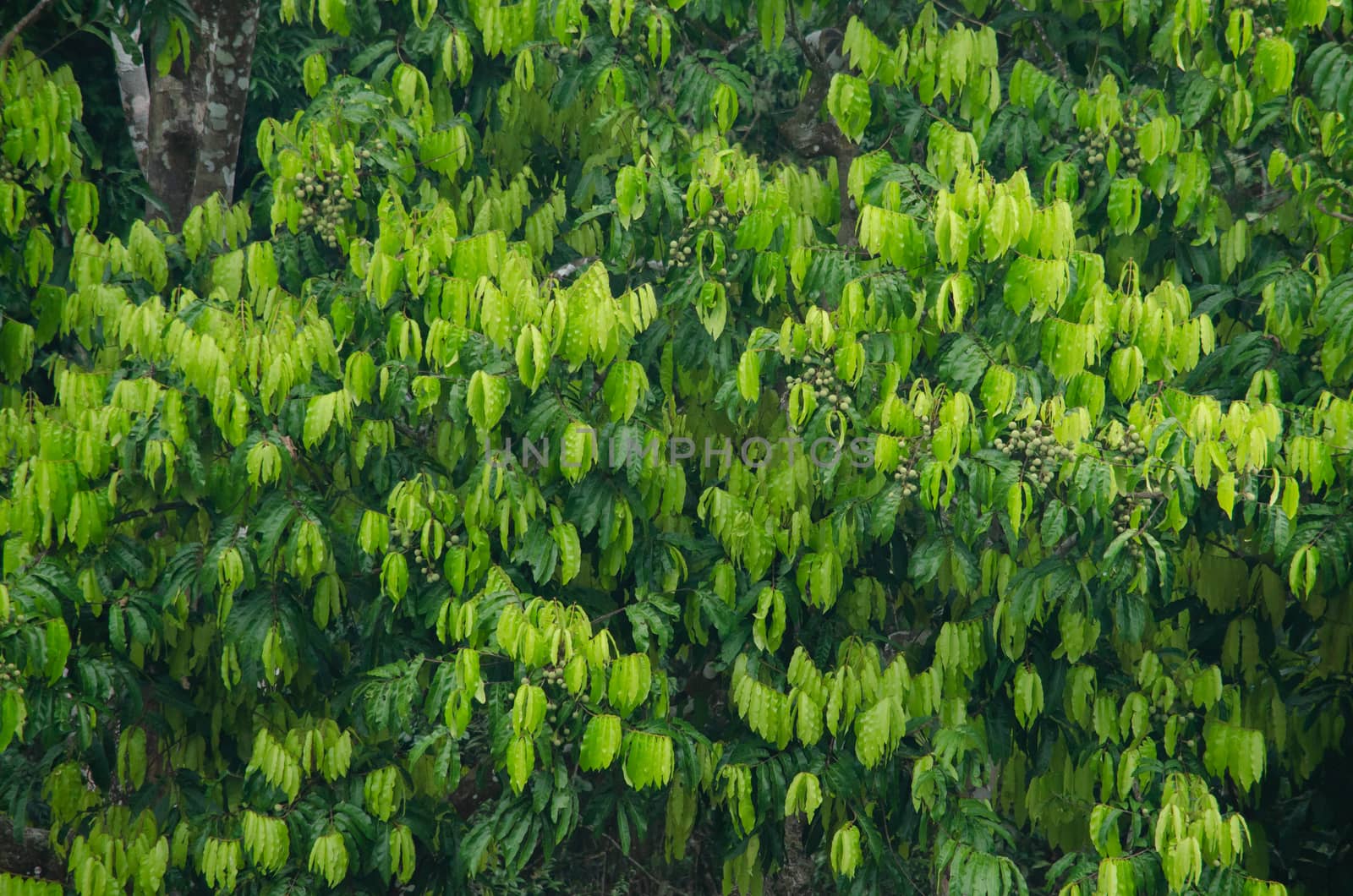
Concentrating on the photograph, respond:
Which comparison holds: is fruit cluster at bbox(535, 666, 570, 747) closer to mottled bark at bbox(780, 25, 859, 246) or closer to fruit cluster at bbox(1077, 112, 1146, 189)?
mottled bark at bbox(780, 25, 859, 246)

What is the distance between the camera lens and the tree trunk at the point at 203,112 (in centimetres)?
547

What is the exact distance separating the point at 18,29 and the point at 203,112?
0.98 meters

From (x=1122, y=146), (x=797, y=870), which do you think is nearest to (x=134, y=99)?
(x=1122, y=146)

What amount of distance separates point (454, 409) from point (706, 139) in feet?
3.86

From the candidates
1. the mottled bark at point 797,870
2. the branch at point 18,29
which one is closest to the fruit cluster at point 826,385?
the mottled bark at point 797,870

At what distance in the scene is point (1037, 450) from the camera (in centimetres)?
402

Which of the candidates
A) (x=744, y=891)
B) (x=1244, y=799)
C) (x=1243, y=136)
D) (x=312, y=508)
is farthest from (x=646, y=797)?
(x=1243, y=136)

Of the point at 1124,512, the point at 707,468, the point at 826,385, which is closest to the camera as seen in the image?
the point at 1124,512

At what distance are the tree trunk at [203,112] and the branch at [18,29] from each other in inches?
28.8


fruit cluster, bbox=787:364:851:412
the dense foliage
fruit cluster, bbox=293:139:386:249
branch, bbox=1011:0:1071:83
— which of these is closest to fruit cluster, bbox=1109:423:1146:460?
the dense foliage

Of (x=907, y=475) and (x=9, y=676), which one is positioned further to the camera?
(x=907, y=475)

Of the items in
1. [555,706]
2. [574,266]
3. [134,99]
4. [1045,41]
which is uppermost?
[1045,41]

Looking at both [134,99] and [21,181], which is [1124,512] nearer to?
[21,181]

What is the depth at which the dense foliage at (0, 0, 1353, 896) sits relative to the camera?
4.03m
